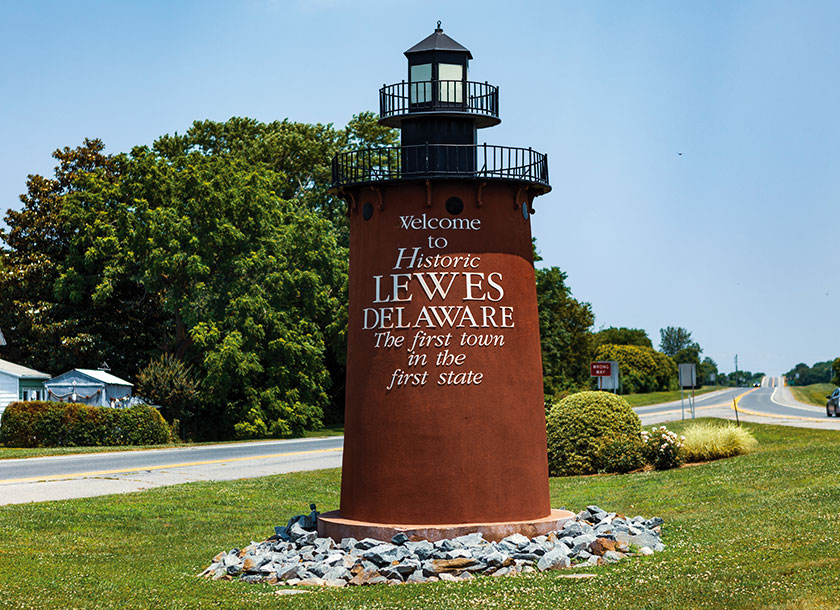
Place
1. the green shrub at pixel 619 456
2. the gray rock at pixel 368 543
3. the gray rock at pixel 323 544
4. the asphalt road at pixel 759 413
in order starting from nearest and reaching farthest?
the gray rock at pixel 368 543
the gray rock at pixel 323 544
the green shrub at pixel 619 456
the asphalt road at pixel 759 413

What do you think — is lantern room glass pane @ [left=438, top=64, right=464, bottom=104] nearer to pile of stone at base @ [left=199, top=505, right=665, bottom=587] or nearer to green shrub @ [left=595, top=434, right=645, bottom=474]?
pile of stone at base @ [left=199, top=505, right=665, bottom=587]

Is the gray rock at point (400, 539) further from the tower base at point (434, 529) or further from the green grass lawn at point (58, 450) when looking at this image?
the green grass lawn at point (58, 450)

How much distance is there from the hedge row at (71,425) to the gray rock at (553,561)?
30955 mm

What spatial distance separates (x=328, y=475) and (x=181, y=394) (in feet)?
59.3

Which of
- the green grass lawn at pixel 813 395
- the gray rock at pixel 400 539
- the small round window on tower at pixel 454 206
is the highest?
the small round window on tower at pixel 454 206

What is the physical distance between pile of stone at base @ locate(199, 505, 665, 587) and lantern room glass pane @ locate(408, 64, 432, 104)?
6367mm

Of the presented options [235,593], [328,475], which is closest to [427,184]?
[235,593]

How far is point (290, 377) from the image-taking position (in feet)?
165

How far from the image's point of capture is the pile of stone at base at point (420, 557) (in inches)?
533

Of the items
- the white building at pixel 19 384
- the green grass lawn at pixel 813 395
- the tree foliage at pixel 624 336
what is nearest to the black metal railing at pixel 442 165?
the white building at pixel 19 384

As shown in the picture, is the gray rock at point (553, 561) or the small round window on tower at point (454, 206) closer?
the gray rock at point (553, 561)

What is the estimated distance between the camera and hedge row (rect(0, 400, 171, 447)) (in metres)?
40.7

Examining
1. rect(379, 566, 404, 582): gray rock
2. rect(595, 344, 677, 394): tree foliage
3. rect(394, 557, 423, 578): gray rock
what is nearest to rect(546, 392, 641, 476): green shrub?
rect(394, 557, 423, 578): gray rock

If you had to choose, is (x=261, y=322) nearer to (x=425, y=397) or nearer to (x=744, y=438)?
(x=744, y=438)
